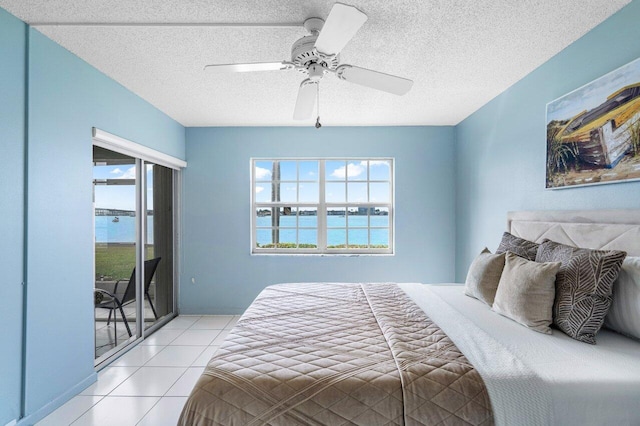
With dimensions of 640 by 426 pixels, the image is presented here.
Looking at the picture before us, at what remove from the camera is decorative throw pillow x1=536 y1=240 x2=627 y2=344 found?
157cm

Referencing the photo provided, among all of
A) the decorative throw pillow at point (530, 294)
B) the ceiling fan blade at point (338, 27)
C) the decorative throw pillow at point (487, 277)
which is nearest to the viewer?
the ceiling fan blade at point (338, 27)

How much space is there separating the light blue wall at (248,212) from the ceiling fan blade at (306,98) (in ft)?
6.02

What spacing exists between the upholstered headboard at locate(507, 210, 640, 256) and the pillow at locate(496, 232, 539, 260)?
Result: 14cm

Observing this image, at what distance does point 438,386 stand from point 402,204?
3.19 metres

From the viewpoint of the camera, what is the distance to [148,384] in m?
2.54

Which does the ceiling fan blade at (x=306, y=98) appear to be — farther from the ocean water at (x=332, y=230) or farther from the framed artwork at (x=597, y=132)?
the ocean water at (x=332, y=230)

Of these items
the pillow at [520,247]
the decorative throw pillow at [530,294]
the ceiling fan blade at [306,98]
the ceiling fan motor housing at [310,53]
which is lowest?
the decorative throw pillow at [530,294]

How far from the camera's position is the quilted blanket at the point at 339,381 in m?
1.20

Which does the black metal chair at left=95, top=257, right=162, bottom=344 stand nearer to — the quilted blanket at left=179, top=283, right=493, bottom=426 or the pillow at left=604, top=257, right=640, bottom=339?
the quilted blanket at left=179, top=283, right=493, bottom=426

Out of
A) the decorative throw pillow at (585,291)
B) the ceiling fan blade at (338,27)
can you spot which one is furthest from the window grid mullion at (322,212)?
the decorative throw pillow at (585,291)

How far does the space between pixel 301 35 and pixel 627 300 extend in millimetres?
2255

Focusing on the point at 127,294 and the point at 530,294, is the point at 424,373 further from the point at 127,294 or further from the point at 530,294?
the point at 127,294

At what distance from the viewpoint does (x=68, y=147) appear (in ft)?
Result: 7.66

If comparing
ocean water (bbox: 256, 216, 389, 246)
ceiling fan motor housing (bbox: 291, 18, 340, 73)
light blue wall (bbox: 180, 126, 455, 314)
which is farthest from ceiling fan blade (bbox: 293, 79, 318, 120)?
ocean water (bbox: 256, 216, 389, 246)
